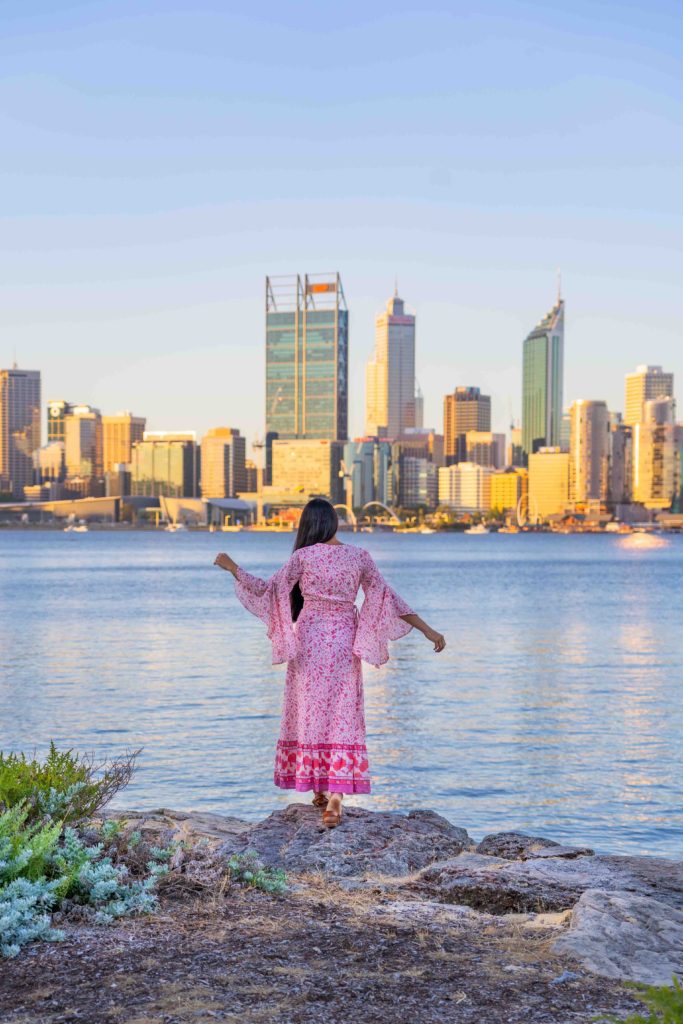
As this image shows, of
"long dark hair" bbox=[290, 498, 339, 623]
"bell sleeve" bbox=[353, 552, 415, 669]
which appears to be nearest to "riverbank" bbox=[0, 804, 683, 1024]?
"bell sleeve" bbox=[353, 552, 415, 669]

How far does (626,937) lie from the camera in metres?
4.96

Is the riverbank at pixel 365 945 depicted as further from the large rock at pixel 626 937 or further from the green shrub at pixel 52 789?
the green shrub at pixel 52 789

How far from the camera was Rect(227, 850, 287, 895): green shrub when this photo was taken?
5723mm

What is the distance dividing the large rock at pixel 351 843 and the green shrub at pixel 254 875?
0.55 metres

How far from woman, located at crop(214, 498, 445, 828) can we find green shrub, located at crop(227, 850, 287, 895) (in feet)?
3.96

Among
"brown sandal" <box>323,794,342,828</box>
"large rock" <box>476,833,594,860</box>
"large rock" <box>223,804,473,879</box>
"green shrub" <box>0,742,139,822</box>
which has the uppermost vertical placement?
"green shrub" <box>0,742,139,822</box>

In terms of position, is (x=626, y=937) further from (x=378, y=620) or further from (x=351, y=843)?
(x=378, y=620)

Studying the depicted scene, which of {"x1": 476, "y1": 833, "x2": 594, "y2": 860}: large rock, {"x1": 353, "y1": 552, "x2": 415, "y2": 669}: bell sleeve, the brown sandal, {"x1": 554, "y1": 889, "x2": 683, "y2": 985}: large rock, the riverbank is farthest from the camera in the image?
{"x1": 353, "y1": 552, "x2": 415, "y2": 669}: bell sleeve

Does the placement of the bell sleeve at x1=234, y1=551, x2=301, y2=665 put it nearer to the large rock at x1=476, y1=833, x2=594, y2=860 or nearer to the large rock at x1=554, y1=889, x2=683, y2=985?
the large rock at x1=476, y1=833, x2=594, y2=860

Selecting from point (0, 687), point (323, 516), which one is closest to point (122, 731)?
point (0, 687)

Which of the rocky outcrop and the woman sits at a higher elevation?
the woman

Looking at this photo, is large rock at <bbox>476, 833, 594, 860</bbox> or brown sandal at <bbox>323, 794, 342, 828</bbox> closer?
brown sandal at <bbox>323, 794, 342, 828</bbox>

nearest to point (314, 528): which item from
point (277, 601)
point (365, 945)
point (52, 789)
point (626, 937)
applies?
point (277, 601)

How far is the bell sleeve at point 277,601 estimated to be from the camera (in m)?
7.32
